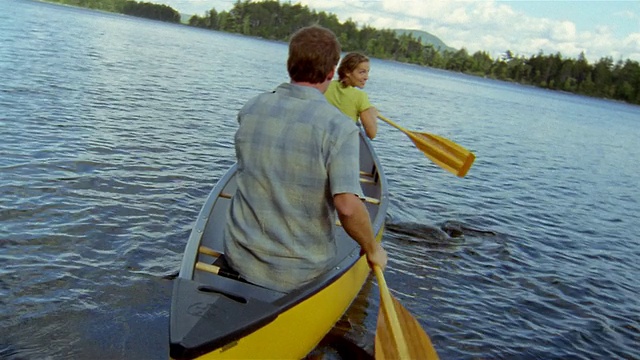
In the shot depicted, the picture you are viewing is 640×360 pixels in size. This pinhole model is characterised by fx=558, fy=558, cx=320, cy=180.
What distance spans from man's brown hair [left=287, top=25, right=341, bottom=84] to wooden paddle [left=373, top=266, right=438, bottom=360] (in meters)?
1.38

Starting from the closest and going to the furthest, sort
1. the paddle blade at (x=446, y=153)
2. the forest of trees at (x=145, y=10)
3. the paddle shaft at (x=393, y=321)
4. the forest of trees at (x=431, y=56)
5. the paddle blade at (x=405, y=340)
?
the paddle shaft at (x=393, y=321) → the paddle blade at (x=405, y=340) → the paddle blade at (x=446, y=153) → the forest of trees at (x=431, y=56) → the forest of trees at (x=145, y=10)

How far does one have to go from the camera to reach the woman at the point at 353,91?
24.0 feet

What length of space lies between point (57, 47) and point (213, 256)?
26.4m

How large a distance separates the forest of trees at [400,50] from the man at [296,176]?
161 m

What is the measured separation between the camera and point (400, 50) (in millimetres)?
176250

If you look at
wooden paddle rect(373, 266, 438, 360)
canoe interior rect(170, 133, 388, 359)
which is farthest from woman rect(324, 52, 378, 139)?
wooden paddle rect(373, 266, 438, 360)

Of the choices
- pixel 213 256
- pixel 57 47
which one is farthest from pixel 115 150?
pixel 57 47

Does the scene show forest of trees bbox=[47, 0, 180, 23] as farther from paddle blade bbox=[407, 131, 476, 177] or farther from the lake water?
paddle blade bbox=[407, 131, 476, 177]

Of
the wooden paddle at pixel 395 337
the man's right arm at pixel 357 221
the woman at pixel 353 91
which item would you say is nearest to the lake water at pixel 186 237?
the wooden paddle at pixel 395 337

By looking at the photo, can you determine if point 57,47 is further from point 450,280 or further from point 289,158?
point 289,158

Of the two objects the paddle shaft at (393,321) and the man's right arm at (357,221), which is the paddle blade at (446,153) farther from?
the man's right arm at (357,221)

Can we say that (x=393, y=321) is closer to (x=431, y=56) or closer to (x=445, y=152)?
(x=445, y=152)

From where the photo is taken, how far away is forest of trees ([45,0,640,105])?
152 m

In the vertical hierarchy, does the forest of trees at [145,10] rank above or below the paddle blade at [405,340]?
above
